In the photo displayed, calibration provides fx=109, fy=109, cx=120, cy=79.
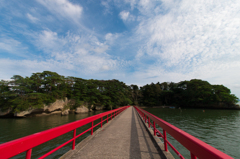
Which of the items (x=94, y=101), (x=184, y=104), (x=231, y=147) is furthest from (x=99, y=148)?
(x=184, y=104)

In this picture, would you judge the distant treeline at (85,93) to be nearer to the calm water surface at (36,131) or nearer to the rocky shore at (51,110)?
the rocky shore at (51,110)

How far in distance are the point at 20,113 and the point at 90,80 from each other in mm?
23611

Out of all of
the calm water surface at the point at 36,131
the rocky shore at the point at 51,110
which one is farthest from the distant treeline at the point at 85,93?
the calm water surface at the point at 36,131

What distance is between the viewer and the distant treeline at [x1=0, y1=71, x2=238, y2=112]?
25.5 metres

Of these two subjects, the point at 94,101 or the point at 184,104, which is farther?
the point at 184,104

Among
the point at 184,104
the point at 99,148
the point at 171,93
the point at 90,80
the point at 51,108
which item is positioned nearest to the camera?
the point at 99,148

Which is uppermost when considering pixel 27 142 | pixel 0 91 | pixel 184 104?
pixel 0 91

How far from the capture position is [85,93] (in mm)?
39844

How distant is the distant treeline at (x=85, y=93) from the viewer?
2546cm

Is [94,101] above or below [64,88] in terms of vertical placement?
below

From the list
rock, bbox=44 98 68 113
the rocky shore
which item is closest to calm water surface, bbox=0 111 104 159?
the rocky shore

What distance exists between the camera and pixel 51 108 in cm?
3034

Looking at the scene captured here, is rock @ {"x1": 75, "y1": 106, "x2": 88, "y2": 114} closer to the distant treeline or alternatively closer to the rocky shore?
the rocky shore

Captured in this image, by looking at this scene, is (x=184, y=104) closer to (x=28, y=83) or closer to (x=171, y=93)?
(x=171, y=93)
